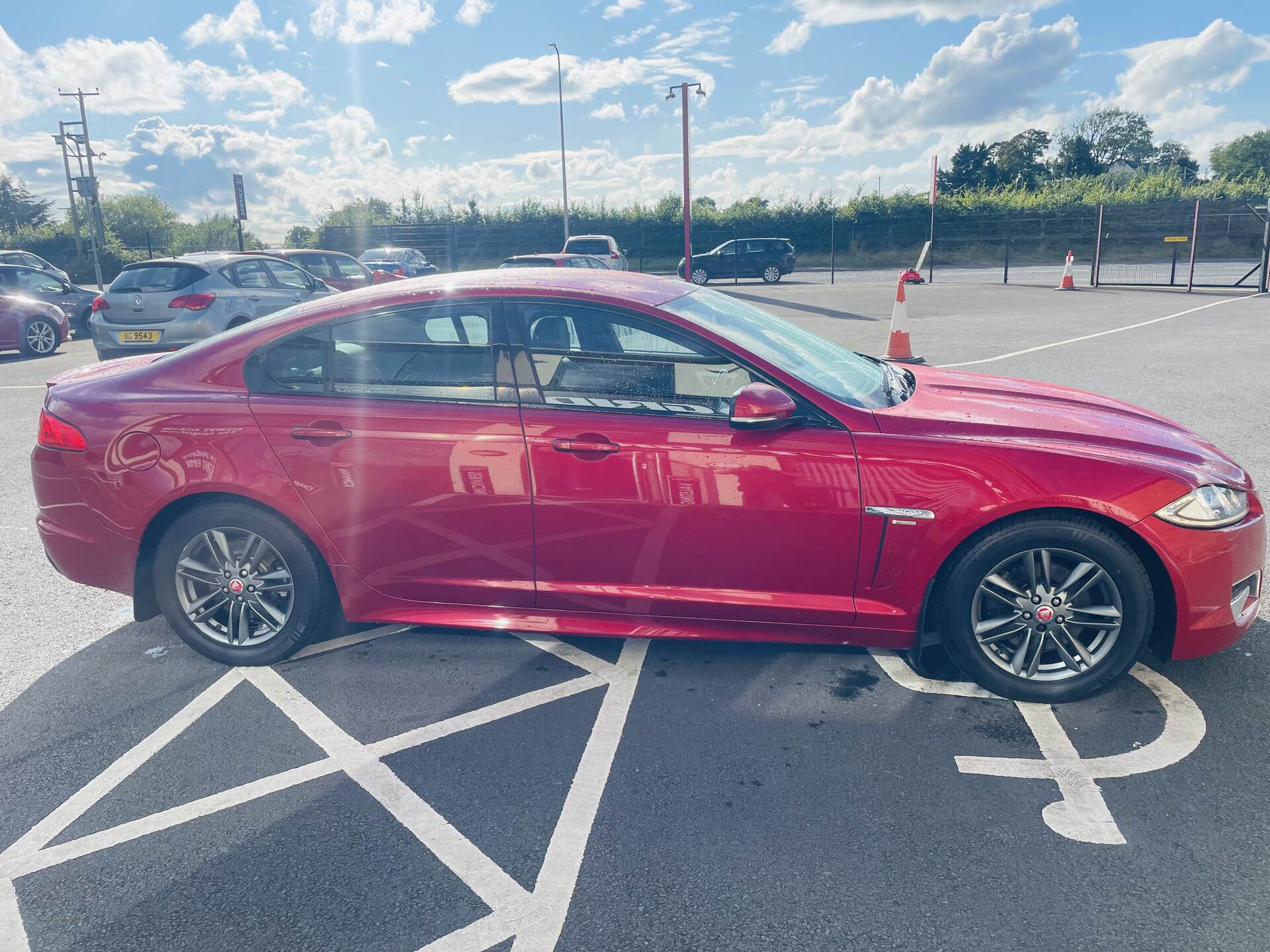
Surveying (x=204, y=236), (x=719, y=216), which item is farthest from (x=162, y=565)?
(x=204, y=236)

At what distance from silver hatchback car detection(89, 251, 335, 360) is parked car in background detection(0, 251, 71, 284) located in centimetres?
547

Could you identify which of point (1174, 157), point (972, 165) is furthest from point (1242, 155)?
point (972, 165)

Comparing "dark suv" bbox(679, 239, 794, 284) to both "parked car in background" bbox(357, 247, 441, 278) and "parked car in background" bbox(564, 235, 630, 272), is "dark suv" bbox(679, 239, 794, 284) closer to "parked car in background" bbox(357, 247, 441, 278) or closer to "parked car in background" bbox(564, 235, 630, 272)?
"parked car in background" bbox(564, 235, 630, 272)

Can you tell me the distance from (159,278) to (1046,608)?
1154cm

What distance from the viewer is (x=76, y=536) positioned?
12.5 ft

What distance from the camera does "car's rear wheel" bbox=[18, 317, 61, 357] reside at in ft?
46.4

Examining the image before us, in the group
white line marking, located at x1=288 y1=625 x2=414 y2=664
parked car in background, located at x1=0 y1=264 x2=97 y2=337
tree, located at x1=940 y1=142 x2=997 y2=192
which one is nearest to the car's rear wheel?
→ parked car in background, located at x1=0 y1=264 x2=97 y2=337

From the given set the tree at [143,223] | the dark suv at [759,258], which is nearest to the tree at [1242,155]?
the dark suv at [759,258]

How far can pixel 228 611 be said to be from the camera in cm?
376

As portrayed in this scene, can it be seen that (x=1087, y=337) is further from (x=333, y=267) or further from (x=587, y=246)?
(x=587, y=246)

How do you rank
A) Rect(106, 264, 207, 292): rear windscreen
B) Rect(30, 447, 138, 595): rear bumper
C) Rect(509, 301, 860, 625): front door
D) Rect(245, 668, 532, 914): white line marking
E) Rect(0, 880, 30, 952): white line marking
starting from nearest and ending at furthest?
1. Rect(0, 880, 30, 952): white line marking
2. Rect(245, 668, 532, 914): white line marking
3. Rect(509, 301, 860, 625): front door
4. Rect(30, 447, 138, 595): rear bumper
5. Rect(106, 264, 207, 292): rear windscreen

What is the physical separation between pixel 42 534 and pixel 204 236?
65.5 meters

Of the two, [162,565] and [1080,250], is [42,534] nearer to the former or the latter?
[162,565]

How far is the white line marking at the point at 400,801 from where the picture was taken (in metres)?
2.43
